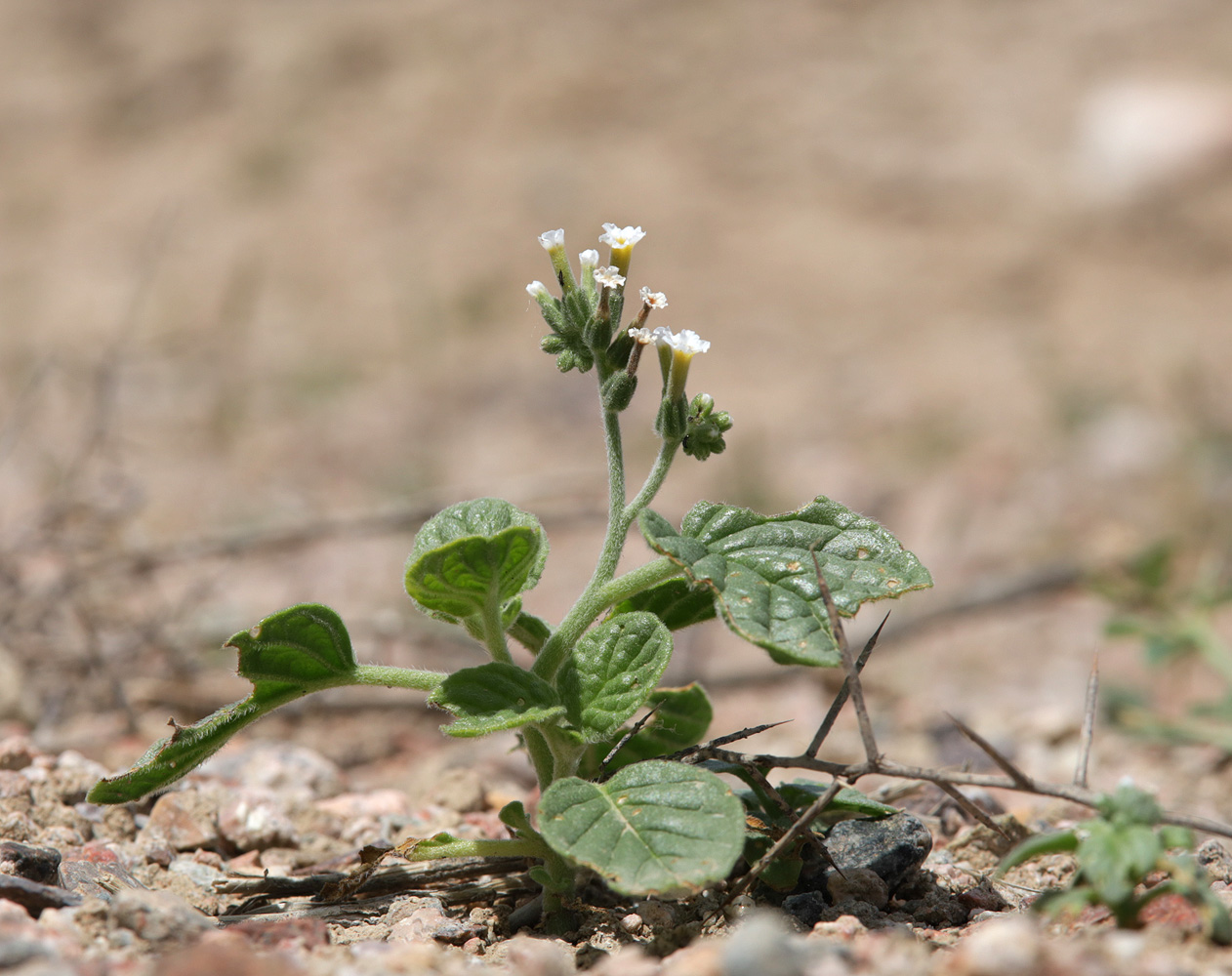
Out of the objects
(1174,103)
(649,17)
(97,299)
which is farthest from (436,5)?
(1174,103)

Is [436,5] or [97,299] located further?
[436,5]

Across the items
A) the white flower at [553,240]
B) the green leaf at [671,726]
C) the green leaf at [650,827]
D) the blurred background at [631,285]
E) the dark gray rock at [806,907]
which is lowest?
the dark gray rock at [806,907]

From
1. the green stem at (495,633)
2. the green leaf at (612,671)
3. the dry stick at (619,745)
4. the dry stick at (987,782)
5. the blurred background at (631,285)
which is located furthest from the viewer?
the blurred background at (631,285)

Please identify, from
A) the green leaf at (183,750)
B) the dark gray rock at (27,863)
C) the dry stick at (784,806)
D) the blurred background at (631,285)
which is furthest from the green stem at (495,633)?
the blurred background at (631,285)

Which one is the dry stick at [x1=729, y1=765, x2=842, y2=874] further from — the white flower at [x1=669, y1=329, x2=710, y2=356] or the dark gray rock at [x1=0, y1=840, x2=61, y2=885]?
the dark gray rock at [x1=0, y1=840, x2=61, y2=885]

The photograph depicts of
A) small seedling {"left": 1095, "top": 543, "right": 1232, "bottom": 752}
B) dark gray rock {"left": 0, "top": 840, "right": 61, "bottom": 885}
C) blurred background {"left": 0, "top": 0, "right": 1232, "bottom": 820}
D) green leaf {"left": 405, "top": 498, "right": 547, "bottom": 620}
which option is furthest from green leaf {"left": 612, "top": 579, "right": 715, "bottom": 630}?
small seedling {"left": 1095, "top": 543, "right": 1232, "bottom": 752}

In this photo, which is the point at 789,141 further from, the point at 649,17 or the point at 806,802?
the point at 806,802

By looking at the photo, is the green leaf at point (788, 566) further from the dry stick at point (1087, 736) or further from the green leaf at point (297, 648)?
the green leaf at point (297, 648)
